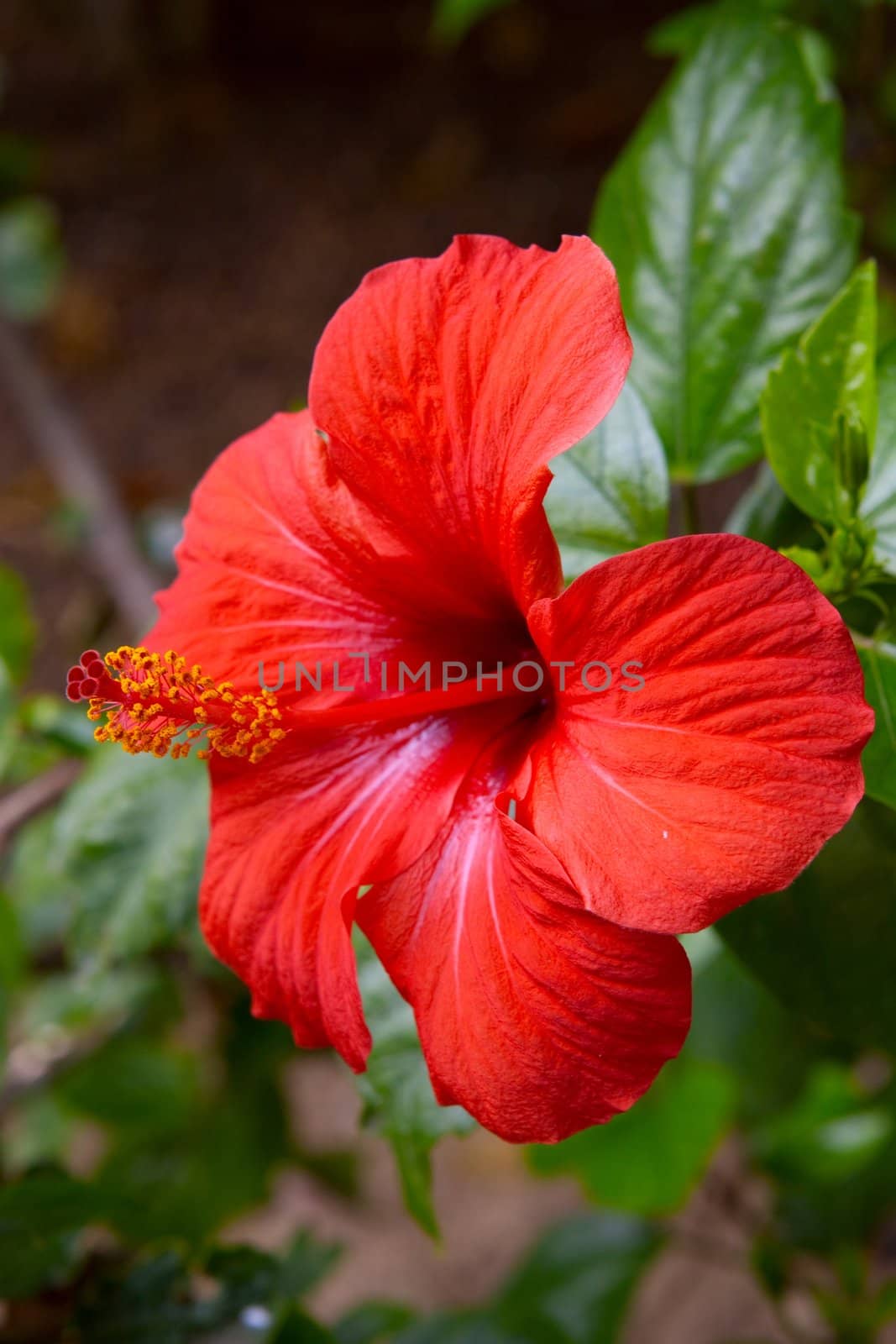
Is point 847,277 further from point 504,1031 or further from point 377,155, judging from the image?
point 377,155

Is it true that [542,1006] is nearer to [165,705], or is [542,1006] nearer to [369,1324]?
[165,705]

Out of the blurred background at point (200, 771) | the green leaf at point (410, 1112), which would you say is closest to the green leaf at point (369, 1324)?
the blurred background at point (200, 771)

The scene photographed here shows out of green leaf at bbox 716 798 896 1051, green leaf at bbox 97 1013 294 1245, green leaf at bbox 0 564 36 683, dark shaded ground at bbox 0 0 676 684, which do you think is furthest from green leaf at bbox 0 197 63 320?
green leaf at bbox 716 798 896 1051

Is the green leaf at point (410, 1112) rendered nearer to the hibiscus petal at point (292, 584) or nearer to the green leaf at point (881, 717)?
the hibiscus petal at point (292, 584)

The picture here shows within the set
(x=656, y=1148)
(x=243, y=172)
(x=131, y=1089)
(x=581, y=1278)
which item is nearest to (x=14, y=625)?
(x=131, y=1089)

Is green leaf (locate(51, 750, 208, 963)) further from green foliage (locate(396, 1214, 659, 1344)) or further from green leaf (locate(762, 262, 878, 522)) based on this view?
green foliage (locate(396, 1214, 659, 1344))

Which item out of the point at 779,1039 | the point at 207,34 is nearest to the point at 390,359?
the point at 779,1039
